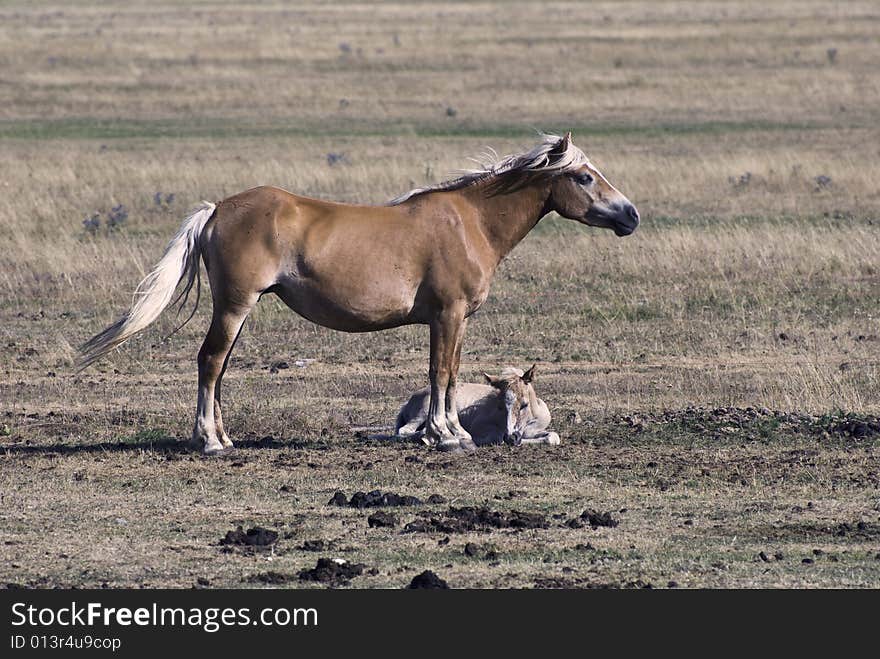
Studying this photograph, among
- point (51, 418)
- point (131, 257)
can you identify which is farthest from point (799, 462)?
point (131, 257)

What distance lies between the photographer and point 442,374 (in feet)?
35.6

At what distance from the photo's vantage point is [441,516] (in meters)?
8.92

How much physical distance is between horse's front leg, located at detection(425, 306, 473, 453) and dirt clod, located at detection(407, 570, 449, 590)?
346cm

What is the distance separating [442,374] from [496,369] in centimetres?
273

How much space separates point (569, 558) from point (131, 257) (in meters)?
11.0

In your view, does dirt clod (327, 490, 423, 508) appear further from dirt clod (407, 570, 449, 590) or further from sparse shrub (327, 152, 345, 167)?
sparse shrub (327, 152, 345, 167)

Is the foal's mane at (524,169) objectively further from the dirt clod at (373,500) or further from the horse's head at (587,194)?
the dirt clod at (373,500)

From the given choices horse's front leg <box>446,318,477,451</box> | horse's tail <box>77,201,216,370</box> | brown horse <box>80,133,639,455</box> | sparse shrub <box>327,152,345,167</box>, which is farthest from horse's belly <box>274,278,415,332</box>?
sparse shrub <box>327,152,345,167</box>

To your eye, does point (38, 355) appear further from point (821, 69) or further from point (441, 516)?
point (821, 69)

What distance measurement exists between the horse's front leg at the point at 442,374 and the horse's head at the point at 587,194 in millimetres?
1199

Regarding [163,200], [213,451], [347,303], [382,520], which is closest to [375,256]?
[347,303]

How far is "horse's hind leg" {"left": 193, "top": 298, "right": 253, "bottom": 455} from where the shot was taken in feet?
34.7

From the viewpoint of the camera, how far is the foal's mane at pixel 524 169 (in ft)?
36.2

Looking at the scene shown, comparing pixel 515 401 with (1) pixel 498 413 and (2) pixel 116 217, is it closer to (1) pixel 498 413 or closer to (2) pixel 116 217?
(1) pixel 498 413
